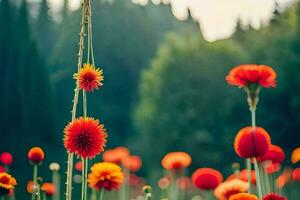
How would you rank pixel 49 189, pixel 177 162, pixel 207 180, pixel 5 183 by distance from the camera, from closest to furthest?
1. pixel 5 183
2. pixel 207 180
3. pixel 49 189
4. pixel 177 162

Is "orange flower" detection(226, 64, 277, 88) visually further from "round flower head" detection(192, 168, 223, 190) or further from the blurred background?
the blurred background

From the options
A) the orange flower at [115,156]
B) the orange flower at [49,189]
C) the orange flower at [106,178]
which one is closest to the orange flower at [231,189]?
the orange flower at [106,178]

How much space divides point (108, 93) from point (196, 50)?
24.0ft

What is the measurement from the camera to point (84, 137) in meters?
2.47

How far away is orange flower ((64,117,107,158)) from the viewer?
2.48 meters

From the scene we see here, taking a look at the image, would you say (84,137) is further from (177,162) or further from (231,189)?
(177,162)

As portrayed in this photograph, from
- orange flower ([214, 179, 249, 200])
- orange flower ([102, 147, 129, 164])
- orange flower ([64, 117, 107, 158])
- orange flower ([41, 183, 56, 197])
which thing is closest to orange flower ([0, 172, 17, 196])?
orange flower ([64, 117, 107, 158])

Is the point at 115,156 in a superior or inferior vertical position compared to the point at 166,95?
inferior

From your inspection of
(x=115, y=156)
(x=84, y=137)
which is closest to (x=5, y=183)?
(x=84, y=137)

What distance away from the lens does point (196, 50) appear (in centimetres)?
2884

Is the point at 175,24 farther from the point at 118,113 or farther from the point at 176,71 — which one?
the point at 176,71

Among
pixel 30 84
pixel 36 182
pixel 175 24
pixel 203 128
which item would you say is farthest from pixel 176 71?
pixel 36 182

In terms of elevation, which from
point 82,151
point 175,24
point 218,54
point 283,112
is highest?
point 175,24

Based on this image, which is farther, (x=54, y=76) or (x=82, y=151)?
(x=54, y=76)
